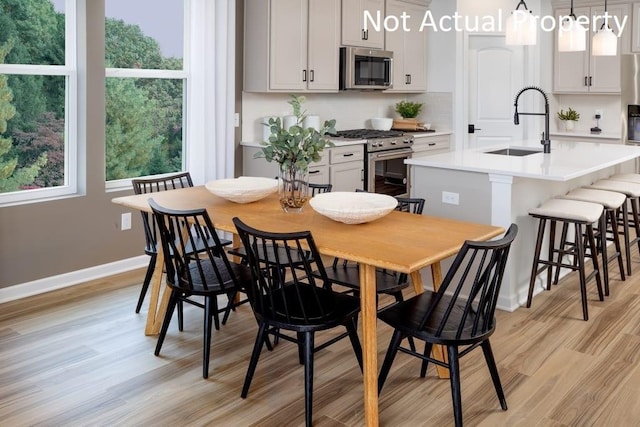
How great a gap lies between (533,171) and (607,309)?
1.06 meters

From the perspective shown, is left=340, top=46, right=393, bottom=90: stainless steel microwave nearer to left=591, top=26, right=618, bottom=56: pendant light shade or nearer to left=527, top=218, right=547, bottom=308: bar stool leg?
left=591, top=26, right=618, bottom=56: pendant light shade

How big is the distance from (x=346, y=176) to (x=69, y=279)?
8.16 ft

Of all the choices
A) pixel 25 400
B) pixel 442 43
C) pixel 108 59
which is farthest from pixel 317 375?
pixel 442 43

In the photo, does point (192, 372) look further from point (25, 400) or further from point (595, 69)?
point (595, 69)

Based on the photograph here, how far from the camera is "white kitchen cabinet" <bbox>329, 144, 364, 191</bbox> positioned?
221 inches

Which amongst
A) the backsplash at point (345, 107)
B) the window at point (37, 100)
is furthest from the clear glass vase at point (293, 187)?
the backsplash at point (345, 107)

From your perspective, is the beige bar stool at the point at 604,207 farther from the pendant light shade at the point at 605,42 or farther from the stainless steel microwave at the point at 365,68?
the stainless steel microwave at the point at 365,68

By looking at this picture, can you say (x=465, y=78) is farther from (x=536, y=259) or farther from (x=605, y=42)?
(x=536, y=259)

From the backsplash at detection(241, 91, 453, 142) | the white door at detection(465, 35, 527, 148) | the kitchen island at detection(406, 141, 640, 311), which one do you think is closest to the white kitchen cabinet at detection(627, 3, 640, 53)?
the white door at detection(465, 35, 527, 148)

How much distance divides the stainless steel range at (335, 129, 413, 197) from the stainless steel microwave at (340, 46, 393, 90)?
47 centimetres

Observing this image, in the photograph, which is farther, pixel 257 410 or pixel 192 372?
pixel 192 372

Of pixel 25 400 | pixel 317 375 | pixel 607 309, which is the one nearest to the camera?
pixel 25 400

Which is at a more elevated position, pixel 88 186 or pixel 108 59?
pixel 108 59

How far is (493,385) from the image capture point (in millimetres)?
2957
